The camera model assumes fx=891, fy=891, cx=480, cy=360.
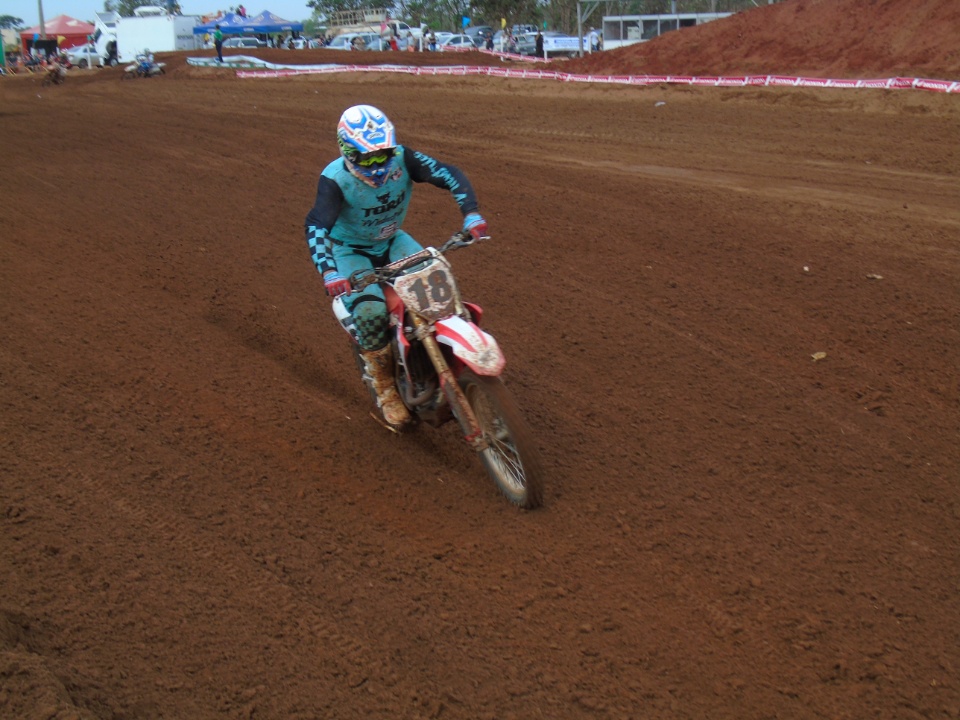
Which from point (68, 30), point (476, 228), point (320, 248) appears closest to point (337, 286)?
point (320, 248)

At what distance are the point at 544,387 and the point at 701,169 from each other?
7710 millimetres

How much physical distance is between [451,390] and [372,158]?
4.57 feet

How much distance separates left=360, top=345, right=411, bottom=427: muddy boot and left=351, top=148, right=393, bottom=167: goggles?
113cm

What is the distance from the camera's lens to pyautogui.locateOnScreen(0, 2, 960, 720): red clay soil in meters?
3.47

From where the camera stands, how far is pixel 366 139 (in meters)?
4.92

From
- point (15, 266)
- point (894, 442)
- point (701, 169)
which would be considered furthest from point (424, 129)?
point (894, 442)

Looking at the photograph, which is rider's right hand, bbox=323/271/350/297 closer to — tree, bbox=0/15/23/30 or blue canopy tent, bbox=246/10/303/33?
blue canopy tent, bbox=246/10/303/33

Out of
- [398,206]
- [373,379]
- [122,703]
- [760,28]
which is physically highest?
[760,28]

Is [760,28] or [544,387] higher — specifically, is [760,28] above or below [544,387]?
above

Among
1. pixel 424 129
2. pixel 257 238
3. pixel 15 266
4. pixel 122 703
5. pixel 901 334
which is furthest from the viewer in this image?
pixel 424 129

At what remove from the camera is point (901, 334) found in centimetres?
676

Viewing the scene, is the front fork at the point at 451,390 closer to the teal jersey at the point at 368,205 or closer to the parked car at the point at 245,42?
the teal jersey at the point at 368,205

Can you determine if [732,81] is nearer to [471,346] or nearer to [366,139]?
[366,139]

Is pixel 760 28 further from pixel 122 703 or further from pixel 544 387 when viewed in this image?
pixel 122 703
